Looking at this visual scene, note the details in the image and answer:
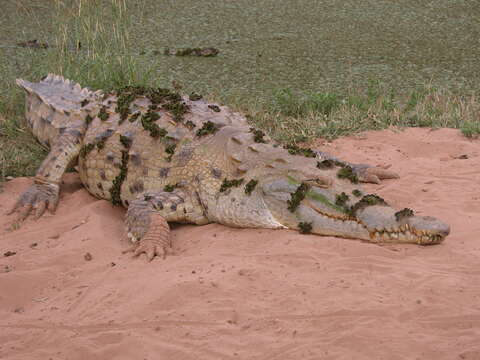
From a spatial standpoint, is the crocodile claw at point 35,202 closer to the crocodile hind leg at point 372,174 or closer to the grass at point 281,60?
the grass at point 281,60

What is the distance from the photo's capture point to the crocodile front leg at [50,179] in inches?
189

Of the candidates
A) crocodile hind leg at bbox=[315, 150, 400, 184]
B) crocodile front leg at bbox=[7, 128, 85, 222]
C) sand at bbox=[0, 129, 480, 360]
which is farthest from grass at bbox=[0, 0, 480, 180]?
sand at bbox=[0, 129, 480, 360]

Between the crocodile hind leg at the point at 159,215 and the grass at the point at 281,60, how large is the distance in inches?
69.0

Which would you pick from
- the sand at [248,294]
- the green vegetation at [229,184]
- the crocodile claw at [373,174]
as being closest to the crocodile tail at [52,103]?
the sand at [248,294]

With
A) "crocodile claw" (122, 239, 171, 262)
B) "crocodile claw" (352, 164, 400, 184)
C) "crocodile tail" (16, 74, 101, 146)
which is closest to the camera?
"crocodile claw" (122, 239, 171, 262)

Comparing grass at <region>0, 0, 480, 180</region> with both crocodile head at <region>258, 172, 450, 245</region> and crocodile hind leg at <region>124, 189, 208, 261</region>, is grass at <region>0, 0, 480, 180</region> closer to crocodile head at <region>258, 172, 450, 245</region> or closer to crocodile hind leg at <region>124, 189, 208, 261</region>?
crocodile hind leg at <region>124, 189, 208, 261</region>

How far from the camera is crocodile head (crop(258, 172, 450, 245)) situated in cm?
339

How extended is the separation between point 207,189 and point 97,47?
3.54 meters

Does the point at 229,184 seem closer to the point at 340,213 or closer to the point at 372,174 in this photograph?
the point at 340,213

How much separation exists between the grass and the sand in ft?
6.17

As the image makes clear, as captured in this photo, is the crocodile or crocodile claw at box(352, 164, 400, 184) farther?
crocodile claw at box(352, 164, 400, 184)

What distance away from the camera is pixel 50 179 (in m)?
5.07

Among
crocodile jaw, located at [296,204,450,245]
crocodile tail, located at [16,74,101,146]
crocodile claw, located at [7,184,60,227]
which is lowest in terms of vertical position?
crocodile claw, located at [7,184,60,227]

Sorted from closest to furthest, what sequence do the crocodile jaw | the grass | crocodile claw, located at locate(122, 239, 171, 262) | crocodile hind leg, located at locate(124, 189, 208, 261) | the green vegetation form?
1. the crocodile jaw
2. crocodile claw, located at locate(122, 239, 171, 262)
3. crocodile hind leg, located at locate(124, 189, 208, 261)
4. the green vegetation
5. the grass
